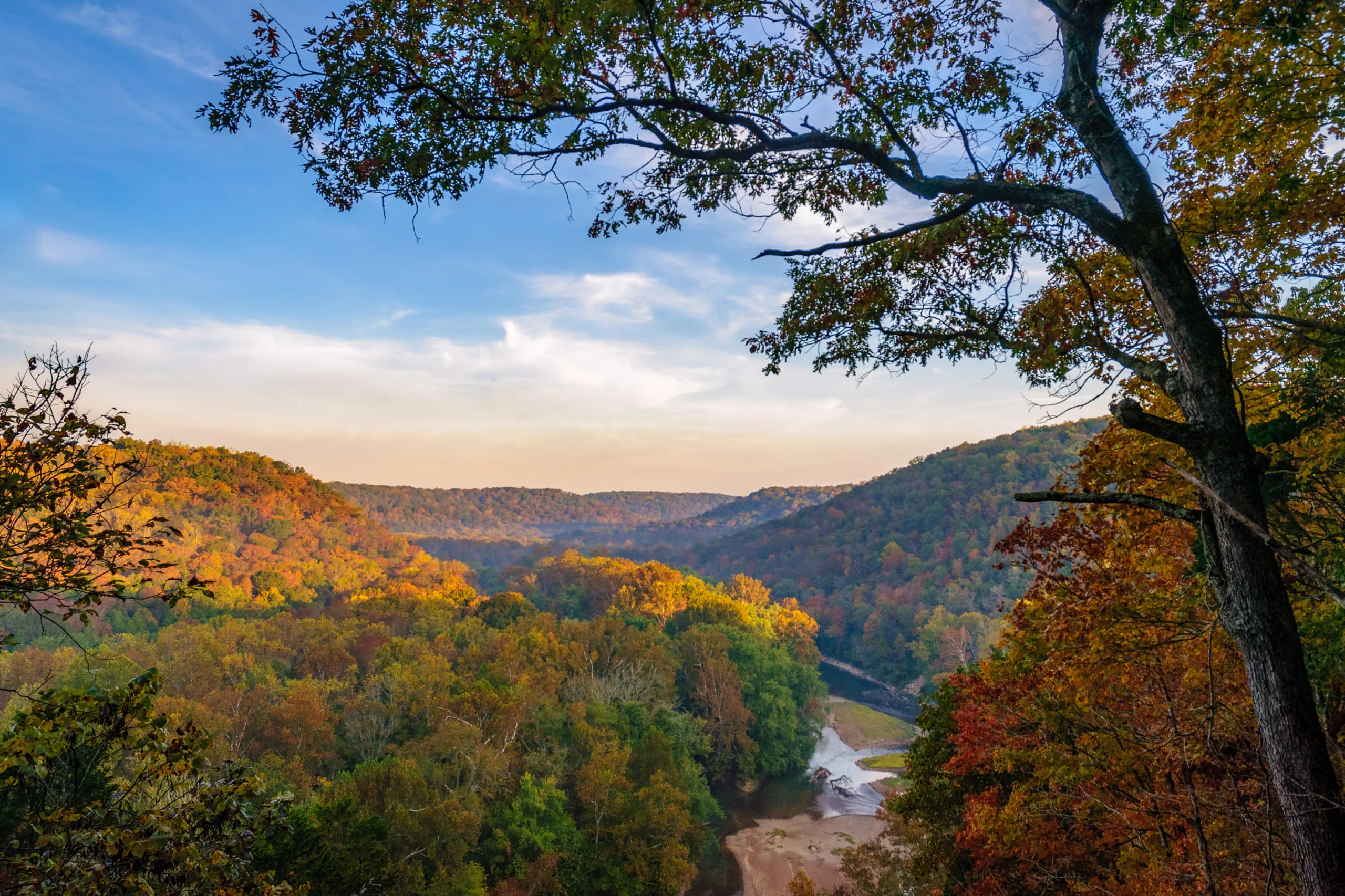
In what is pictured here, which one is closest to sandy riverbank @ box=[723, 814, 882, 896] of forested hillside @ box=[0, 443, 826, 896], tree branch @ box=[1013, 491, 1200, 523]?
forested hillside @ box=[0, 443, 826, 896]

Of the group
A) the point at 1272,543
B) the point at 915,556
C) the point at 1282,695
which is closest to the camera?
the point at 1272,543

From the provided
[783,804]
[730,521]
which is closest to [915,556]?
[783,804]

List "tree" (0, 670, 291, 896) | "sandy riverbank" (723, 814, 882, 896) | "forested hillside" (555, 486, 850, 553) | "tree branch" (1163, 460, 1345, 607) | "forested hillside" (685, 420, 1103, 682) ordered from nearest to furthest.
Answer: "tree branch" (1163, 460, 1345, 607)
"tree" (0, 670, 291, 896)
"sandy riverbank" (723, 814, 882, 896)
"forested hillside" (685, 420, 1103, 682)
"forested hillside" (555, 486, 850, 553)

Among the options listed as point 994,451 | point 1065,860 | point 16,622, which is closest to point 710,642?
point 1065,860

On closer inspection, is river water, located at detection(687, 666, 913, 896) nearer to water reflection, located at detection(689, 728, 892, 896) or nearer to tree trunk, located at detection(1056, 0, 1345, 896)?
water reflection, located at detection(689, 728, 892, 896)

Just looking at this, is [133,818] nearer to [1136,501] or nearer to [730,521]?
[1136,501]

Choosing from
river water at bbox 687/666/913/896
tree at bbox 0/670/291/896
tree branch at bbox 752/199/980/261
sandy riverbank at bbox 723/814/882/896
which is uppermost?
tree branch at bbox 752/199/980/261

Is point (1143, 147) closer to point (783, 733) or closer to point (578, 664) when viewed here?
point (578, 664)
